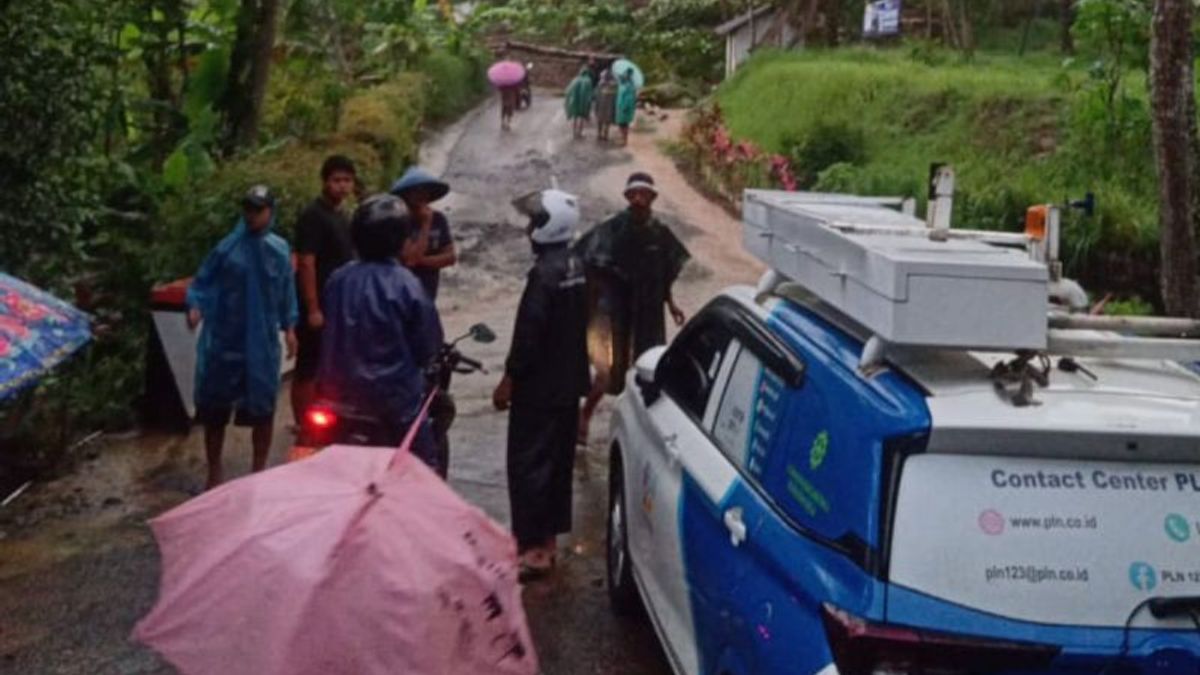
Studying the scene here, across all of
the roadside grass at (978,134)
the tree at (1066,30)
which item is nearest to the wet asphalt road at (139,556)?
the roadside grass at (978,134)

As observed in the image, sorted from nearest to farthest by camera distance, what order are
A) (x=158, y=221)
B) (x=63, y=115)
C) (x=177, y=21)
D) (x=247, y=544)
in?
(x=247, y=544)
(x=63, y=115)
(x=158, y=221)
(x=177, y=21)

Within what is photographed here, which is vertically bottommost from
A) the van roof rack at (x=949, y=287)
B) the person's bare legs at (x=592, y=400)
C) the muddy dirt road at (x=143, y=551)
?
the muddy dirt road at (x=143, y=551)

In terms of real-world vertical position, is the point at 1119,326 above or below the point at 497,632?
above

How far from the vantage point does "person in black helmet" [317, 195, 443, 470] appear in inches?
246

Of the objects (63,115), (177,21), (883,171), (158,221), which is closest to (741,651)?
(63,115)

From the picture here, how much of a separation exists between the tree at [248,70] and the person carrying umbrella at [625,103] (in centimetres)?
1772

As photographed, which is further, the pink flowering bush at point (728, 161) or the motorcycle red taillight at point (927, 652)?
the pink flowering bush at point (728, 161)

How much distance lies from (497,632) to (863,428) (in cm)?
107

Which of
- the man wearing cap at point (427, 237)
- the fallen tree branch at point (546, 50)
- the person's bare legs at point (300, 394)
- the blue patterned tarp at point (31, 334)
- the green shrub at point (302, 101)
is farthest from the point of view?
the fallen tree branch at point (546, 50)

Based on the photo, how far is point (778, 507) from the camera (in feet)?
14.4

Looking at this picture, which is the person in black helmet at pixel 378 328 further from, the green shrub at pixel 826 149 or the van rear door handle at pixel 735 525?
the green shrub at pixel 826 149

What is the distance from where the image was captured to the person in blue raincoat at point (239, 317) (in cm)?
777

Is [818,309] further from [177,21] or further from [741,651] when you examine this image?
[177,21]

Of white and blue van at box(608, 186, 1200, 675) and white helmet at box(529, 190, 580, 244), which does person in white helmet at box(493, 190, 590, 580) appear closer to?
white helmet at box(529, 190, 580, 244)
